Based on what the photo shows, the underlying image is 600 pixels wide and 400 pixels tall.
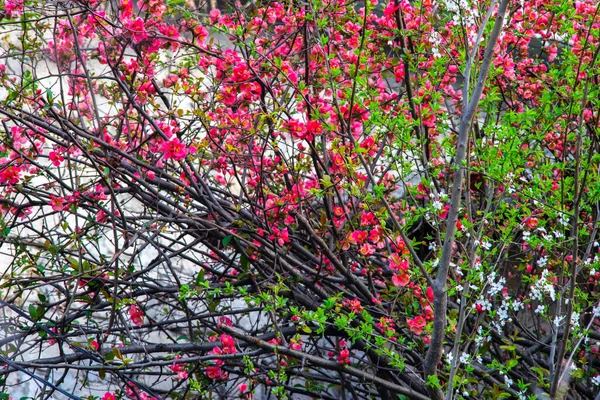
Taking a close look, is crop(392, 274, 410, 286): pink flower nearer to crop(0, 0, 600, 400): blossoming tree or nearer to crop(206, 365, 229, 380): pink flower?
crop(0, 0, 600, 400): blossoming tree

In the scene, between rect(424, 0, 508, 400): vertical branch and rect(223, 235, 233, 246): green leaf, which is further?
rect(223, 235, 233, 246): green leaf

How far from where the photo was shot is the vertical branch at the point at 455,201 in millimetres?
2062

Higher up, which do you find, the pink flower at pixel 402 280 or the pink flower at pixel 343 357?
the pink flower at pixel 402 280

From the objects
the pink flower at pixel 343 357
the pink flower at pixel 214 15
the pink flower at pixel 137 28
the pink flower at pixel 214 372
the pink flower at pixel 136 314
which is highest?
the pink flower at pixel 214 15

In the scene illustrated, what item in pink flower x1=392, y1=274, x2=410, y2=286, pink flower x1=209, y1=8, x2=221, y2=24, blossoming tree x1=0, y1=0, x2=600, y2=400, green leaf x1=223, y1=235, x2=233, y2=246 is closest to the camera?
blossoming tree x1=0, y1=0, x2=600, y2=400

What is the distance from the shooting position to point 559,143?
3.56 m

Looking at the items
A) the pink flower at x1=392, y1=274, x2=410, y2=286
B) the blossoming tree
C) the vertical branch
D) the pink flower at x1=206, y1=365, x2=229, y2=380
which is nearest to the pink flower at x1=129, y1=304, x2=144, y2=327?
the blossoming tree

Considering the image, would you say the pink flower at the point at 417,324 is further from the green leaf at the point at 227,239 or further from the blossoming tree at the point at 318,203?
the green leaf at the point at 227,239

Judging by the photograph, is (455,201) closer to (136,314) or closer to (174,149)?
(174,149)

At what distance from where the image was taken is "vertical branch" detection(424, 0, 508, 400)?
6.77 ft

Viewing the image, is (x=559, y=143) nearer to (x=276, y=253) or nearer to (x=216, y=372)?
(x=276, y=253)

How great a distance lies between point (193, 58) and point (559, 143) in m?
1.86

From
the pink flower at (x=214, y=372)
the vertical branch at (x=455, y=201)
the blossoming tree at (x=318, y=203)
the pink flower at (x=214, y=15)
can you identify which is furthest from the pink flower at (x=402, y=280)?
the pink flower at (x=214, y=15)

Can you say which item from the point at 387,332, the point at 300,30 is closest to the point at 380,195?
the point at 387,332
